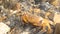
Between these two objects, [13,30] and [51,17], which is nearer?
[13,30]

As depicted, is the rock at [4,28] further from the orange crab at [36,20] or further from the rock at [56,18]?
the rock at [56,18]

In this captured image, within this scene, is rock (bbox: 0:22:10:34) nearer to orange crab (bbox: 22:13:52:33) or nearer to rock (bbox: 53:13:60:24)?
orange crab (bbox: 22:13:52:33)

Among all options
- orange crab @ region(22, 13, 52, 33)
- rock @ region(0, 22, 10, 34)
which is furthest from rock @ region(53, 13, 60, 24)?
rock @ region(0, 22, 10, 34)

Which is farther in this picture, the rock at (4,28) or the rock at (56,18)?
the rock at (56,18)

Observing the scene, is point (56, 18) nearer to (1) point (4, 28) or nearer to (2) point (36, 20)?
(2) point (36, 20)

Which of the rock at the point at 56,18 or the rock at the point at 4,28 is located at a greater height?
the rock at the point at 56,18

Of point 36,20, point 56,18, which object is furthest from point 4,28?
point 56,18

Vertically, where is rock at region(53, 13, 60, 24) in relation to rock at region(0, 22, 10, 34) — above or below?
above

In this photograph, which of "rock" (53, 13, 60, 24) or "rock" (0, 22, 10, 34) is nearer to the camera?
"rock" (0, 22, 10, 34)

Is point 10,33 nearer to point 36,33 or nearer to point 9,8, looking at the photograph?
point 36,33

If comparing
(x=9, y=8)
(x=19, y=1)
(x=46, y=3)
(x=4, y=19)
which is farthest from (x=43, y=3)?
(x=4, y=19)

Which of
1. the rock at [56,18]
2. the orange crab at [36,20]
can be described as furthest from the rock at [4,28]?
the rock at [56,18]
